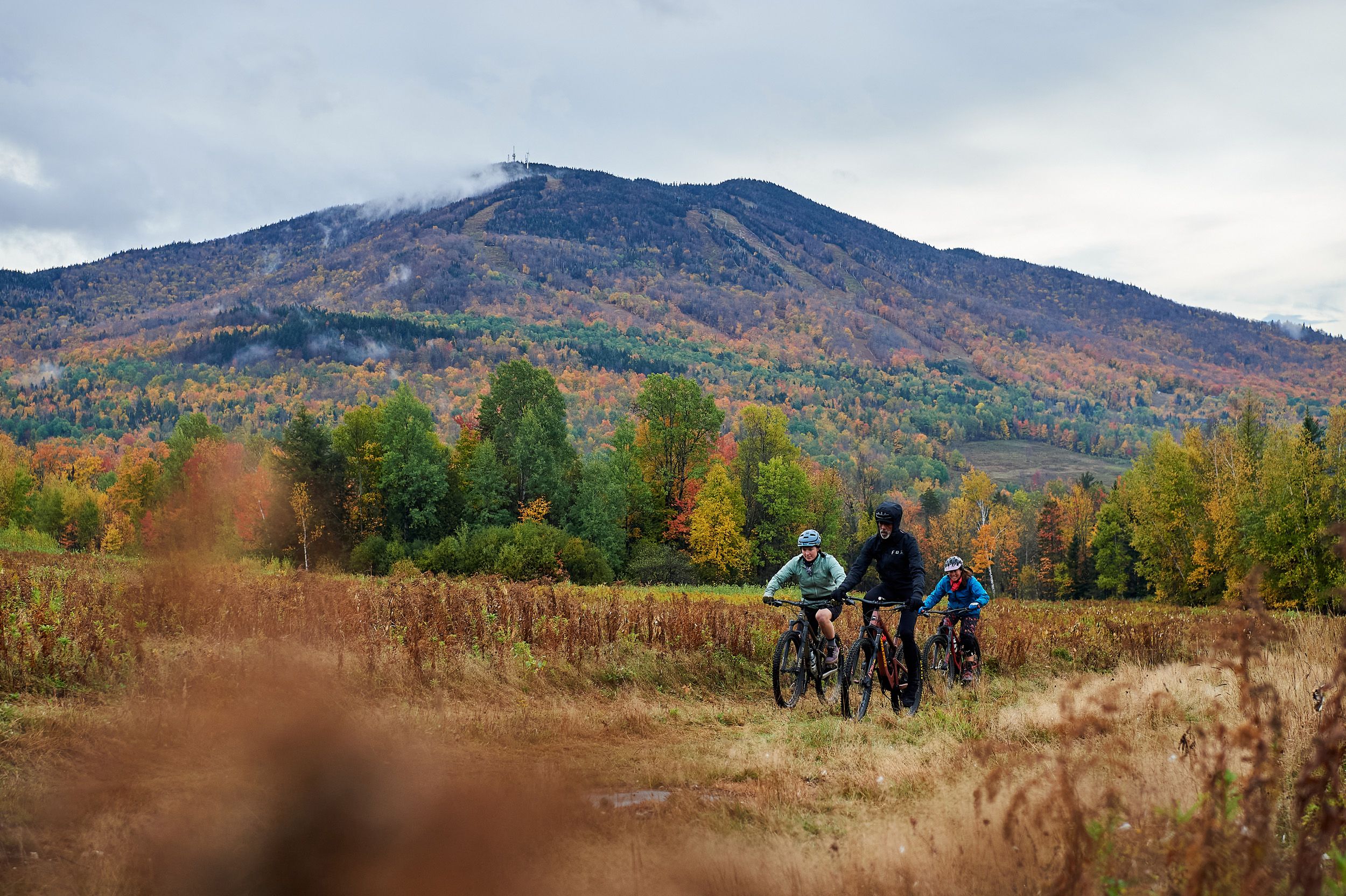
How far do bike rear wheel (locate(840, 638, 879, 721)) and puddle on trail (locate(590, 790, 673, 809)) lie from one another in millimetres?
3108

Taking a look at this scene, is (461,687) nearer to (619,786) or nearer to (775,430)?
(619,786)

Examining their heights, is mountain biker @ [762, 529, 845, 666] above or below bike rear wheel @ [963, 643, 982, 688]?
above

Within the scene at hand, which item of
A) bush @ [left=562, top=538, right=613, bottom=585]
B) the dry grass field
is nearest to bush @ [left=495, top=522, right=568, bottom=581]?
bush @ [left=562, top=538, right=613, bottom=585]

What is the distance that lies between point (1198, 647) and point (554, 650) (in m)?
10.4

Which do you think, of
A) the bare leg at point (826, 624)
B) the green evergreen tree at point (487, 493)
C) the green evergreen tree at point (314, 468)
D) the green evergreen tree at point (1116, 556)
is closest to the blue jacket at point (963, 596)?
the bare leg at point (826, 624)

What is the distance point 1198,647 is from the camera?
1307 cm

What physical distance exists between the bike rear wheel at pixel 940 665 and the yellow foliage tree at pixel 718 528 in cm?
3817

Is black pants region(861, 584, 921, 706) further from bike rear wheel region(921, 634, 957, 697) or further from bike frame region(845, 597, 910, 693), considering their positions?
bike rear wheel region(921, 634, 957, 697)

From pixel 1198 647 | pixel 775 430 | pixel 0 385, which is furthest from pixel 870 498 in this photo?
pixel 0 385

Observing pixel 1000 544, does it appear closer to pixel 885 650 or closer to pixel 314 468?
pixel 314 468

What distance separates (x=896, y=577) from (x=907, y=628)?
594 mm

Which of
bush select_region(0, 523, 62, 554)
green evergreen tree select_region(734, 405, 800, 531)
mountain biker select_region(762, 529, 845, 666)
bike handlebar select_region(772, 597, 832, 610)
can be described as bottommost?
bush select_region(0, 523, 62, 554)

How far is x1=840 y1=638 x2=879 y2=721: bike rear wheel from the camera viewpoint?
Result: 8945 mm

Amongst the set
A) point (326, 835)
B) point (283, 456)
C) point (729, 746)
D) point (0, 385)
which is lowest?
point (729, 746)
